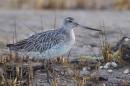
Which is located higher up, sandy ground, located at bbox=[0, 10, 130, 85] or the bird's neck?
the bird's neck

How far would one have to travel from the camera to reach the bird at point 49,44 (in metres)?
8.38

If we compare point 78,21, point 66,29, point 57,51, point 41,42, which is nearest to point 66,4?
point 78,21

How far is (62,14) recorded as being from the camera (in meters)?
15.0

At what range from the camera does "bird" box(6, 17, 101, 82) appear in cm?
838

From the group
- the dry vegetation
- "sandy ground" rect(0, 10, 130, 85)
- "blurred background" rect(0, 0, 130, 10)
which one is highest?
"blurred background" rect(0, 0, 130, 10)

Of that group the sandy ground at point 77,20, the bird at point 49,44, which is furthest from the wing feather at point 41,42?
the sandy ground at point 77,20

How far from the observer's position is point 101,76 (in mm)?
8289

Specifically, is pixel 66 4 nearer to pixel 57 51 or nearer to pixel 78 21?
pixel 78 21

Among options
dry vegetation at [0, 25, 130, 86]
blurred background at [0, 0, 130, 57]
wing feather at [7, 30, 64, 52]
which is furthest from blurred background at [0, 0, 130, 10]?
wing feather at [7, 30, 64, 52]

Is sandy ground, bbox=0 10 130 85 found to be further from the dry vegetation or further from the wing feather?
the wing feather

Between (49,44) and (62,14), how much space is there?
21.3ft

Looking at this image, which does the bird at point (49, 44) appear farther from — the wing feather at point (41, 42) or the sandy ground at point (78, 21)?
the sandy ground at point (78, 21)

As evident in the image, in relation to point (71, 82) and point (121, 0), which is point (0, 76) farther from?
point (121, 0)

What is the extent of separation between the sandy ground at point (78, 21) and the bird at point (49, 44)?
1.69 m
